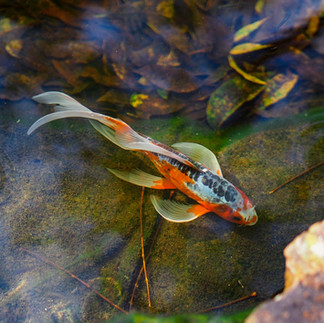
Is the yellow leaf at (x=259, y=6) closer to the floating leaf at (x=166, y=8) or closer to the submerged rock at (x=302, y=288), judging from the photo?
the floating leaf at (x=166, y=8)

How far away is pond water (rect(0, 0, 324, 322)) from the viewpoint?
256cm

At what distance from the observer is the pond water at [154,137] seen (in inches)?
101

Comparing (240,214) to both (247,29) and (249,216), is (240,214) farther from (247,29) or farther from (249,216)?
(247,29)

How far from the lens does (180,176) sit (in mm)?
2902

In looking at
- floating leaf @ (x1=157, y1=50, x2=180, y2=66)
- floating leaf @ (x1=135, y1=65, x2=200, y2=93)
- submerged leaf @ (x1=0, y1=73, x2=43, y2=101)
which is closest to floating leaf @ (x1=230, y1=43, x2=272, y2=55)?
floating leaf @ (x1=135, y1=65, x2=200, y2=93)

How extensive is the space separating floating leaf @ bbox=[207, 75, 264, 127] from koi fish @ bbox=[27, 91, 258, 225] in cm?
49

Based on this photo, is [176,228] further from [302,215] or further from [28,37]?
[28,37]

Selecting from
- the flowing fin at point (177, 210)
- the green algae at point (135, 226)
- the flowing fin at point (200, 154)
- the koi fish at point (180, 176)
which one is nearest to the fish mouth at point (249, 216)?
the koi fish at point (180, 176)

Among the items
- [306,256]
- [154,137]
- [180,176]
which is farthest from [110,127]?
[306,256]

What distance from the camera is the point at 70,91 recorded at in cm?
→ 390

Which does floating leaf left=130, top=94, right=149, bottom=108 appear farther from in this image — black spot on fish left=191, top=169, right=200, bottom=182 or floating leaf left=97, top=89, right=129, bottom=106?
black spot on fish left=191, top=169, right=200, bottom=182

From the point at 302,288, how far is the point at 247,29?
3.12m

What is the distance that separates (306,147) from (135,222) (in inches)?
76.4

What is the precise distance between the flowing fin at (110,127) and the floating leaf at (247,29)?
1797 mm
